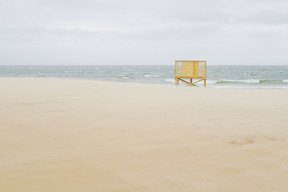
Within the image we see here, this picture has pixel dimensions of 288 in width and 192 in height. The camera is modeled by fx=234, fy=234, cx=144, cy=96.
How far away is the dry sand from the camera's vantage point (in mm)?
2088

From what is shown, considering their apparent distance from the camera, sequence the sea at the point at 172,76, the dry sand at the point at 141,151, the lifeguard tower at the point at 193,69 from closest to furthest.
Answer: the dry sand at the point at 141,151 < the lifeguard tower at the point at 193,69 < the sea at the point at 172,76

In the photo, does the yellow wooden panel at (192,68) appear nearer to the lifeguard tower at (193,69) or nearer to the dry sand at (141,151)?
the lifeguard tower at (193,69)

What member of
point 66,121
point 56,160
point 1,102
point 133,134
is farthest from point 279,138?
point 1,102

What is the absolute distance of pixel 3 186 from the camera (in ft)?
6.61

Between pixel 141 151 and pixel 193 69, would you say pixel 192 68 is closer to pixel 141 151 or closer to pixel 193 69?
pixel 193 69

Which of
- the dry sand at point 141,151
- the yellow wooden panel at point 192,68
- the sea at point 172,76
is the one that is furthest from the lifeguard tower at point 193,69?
the dry sand at point 141,151

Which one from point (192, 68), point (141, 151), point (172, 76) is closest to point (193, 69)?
point (192, 68)

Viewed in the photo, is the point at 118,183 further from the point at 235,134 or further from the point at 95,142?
the point at 235,134

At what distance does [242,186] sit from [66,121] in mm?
3009

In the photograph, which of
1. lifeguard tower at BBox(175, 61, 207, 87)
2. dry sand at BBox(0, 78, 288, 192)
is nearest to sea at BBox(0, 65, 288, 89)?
lifeguard tower at BBox(175, 61, 207, 87)

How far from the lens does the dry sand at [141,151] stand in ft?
6.85

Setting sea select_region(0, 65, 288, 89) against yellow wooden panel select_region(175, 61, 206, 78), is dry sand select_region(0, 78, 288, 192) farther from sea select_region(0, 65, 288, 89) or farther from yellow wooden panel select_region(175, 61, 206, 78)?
sea select_region(0, 65, 288, 89)

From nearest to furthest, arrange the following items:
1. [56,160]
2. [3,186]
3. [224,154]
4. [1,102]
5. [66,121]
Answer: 1. [3,186]
2. [56,160]
3. [224,154]
4. [66,121]
5. [1,102]

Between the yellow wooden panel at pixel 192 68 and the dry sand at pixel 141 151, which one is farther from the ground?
the yellow wooden panel at pixel 192 68
